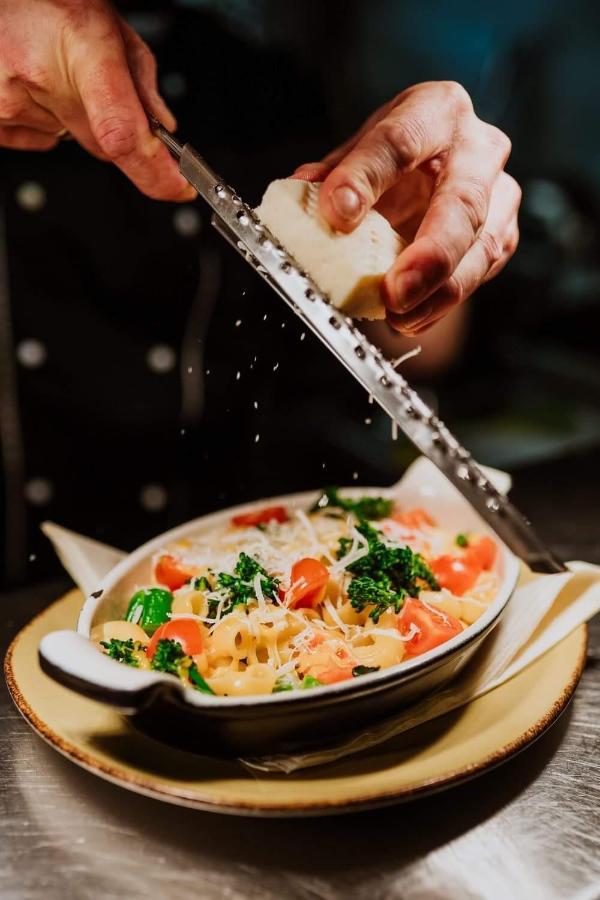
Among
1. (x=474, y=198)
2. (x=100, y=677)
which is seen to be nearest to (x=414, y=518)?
(x=474, y=198)

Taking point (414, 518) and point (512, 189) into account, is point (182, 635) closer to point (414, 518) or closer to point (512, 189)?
point (414, 518)

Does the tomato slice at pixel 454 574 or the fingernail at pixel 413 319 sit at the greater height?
the fingernail at pixel 413 319

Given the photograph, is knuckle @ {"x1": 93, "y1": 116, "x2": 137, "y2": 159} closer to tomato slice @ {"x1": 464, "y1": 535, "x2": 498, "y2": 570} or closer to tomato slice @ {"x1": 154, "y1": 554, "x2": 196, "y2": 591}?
tomato slice @ {"x1": 154, "y1": 554, "x2": 196, "y2": 591}

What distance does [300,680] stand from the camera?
1.17m

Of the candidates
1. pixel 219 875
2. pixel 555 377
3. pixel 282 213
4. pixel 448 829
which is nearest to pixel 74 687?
pixel 219 875

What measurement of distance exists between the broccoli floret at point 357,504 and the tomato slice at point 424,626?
1.42ft

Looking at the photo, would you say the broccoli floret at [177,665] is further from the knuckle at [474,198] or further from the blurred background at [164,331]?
the blurred background at [164,331]

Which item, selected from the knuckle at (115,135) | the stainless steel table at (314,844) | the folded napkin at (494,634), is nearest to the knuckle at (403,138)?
the knuckle at (115,135)

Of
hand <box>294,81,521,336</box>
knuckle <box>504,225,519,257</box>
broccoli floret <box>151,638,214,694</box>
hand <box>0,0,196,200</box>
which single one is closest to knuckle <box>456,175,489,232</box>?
hand <box>294,81,521,336</box>

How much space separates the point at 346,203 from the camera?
1048mm

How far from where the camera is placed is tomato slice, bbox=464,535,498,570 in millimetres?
1580

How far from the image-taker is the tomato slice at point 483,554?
1580 millimetres

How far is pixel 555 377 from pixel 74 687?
12.2 feet

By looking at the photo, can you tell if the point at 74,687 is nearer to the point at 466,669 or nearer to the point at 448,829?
the point at 448,829
